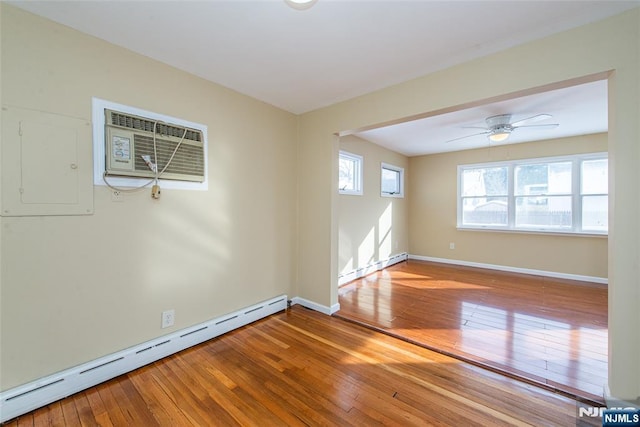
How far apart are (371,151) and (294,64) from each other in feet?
9.40

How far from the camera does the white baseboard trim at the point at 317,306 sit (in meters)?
2.99

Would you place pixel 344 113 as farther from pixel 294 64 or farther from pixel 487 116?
pixel 487 116

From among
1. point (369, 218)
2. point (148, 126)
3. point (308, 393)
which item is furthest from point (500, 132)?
point (148, 126)

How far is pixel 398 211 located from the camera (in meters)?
5.74

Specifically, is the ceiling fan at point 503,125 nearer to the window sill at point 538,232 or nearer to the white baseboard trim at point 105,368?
the window sill at point 538,232

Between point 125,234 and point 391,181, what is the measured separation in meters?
4.81

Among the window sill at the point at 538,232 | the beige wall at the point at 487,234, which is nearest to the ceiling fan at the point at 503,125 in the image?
the beige wall at the point at 487,234

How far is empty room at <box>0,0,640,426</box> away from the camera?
1.53 meters

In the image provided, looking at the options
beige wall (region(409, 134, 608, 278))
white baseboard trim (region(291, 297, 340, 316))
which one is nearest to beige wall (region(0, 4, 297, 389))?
white baseboard trim (region(291, 297, 340, 316))

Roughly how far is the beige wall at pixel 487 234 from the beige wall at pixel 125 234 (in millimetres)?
4098

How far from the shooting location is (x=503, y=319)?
286 centimetres

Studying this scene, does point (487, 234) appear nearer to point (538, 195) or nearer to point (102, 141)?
point (538, 195)

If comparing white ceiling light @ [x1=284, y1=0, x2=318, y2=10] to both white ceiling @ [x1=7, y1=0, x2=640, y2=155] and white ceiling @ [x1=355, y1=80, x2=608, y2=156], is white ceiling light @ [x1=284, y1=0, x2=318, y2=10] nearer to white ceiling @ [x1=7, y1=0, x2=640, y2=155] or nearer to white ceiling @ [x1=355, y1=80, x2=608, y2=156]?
white ceiling @ [x1=7, y1=0, x2=640, y2=155]

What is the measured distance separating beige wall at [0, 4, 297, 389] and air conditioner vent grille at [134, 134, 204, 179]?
152 mm
